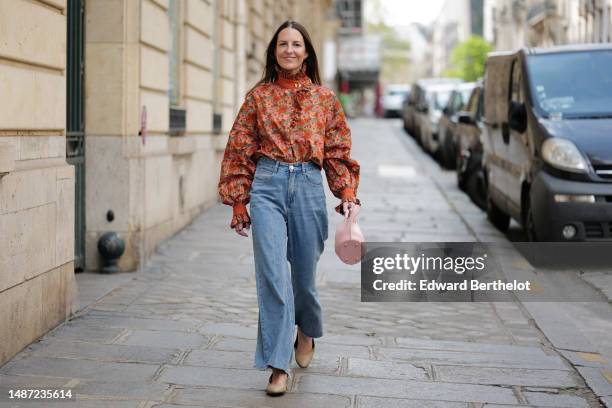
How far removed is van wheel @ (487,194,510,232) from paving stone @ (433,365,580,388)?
6.48 m

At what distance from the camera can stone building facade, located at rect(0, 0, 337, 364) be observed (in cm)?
575

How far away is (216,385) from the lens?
5.26 meters

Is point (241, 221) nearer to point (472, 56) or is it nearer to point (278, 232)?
point (278, 232)

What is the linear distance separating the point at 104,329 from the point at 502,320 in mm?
2621

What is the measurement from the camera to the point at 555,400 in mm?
5195

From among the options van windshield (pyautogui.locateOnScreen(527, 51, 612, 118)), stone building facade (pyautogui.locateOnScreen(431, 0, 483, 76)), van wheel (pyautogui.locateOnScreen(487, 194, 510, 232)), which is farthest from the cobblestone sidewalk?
stone building facade (pyautogui.locateOnScreen(431, 0, 483, 76))

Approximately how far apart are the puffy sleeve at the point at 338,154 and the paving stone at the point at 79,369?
1.34m

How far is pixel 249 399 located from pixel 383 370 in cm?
95

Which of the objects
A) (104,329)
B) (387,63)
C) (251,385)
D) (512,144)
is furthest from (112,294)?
(387,63)

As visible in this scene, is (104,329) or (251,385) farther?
(104,329)

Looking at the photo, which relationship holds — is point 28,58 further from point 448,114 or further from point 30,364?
point 448,114

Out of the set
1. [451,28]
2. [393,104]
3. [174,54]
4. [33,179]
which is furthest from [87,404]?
[451,28]

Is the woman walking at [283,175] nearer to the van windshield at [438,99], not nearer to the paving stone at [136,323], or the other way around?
the paving stone at [136,323]

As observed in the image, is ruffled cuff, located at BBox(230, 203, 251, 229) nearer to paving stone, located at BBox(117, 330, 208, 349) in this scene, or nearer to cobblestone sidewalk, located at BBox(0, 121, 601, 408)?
cobblestone sidewalk, located at BBox(0, 121, 601, 408)
